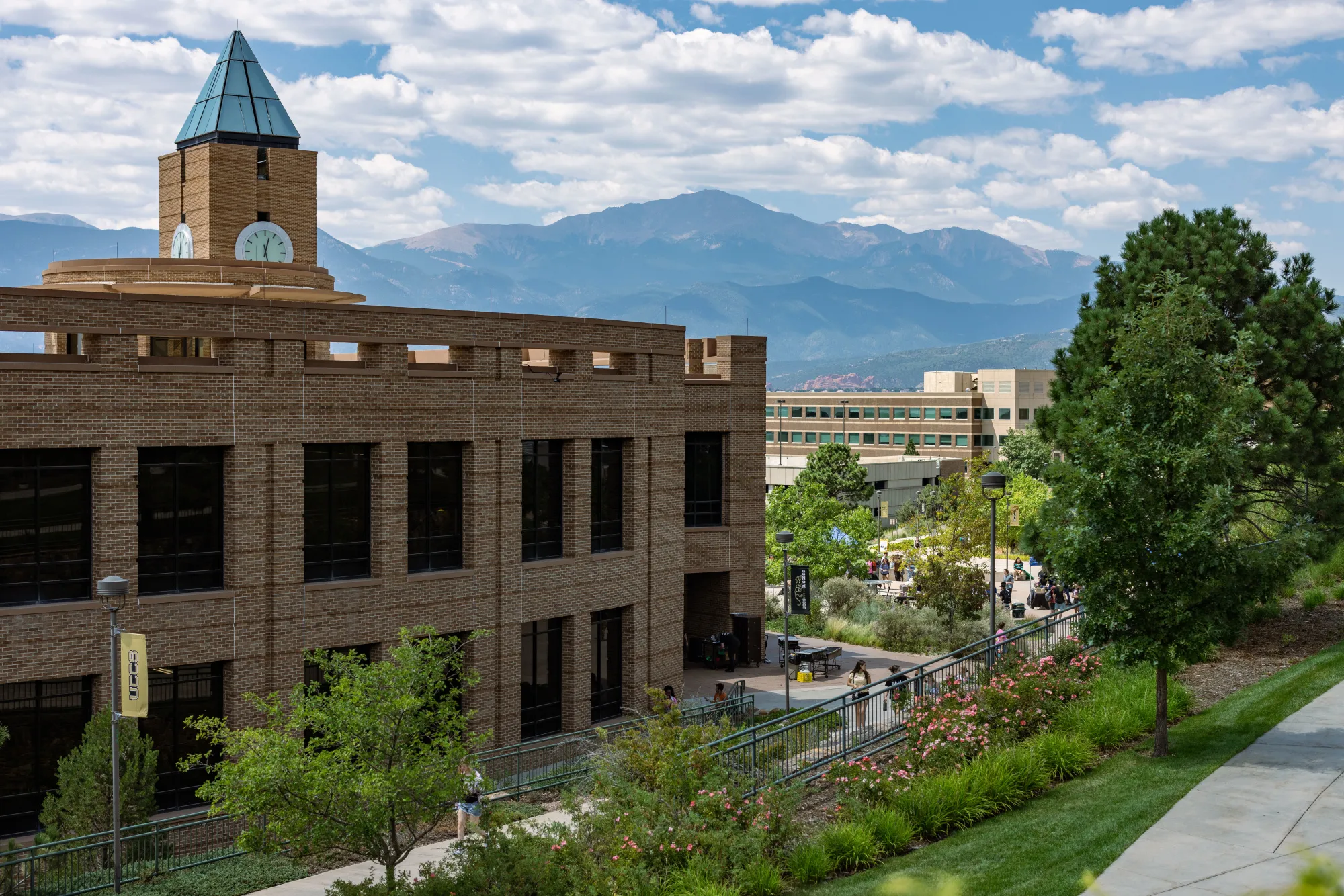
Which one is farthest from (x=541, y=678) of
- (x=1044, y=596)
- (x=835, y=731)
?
(x=1044, y=596)

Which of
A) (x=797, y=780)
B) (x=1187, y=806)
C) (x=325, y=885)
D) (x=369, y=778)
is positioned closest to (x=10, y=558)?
(x=325, y=885)

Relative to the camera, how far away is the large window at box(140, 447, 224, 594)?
23.1 meters

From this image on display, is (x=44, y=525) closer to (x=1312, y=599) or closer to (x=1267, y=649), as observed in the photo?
(x=1267, y=649)

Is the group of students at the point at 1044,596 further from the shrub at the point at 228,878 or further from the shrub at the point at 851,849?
the shrub at the point at 228,878

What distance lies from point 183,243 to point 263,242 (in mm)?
3510

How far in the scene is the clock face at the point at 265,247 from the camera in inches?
2028

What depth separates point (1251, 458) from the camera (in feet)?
88.4

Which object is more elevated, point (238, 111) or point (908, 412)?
point (238, 111)

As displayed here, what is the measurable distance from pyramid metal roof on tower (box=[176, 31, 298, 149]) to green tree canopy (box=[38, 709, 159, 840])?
122 ft

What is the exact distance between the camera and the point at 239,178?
52.1 m

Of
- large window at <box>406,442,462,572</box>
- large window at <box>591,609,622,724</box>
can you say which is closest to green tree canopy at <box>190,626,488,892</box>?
large window at <box>406,442,462,572</box>

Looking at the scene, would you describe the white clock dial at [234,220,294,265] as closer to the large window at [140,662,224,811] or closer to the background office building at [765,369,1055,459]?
the large window at [140,662,224,811]

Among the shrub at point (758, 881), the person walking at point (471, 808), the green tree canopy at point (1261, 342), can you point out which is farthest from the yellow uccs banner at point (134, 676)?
the green tree canopy at point (1261, 342)

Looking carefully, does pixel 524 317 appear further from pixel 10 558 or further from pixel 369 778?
pixel 369 778
